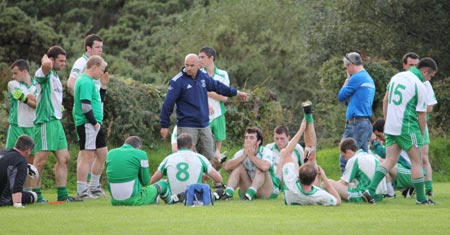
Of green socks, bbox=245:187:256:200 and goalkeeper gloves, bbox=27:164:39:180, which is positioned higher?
goalkeeper gloves, bbox=27:164:39:180

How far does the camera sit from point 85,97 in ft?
56.3

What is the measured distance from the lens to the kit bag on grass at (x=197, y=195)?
613 inches

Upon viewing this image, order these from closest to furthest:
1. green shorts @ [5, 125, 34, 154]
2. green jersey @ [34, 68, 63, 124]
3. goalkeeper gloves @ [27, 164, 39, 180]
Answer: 1. goalkeeper gloves @ [27, 164, 39, 180]
2. green jersey @ [34, 68, 63, 124]
3. green shorts @ [5, 125, 34, 154]

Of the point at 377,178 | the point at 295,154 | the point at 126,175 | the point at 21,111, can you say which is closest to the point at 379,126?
the point at 295,154

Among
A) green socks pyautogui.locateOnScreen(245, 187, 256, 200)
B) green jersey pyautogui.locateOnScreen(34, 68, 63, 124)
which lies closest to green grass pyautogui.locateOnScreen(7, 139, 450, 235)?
green socks pyautogui.locateOnScreen(245, 187, 256, 200)

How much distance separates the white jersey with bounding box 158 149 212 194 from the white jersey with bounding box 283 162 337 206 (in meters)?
1.38

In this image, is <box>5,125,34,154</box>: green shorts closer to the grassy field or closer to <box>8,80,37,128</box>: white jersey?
<box>8,80,37,128</box>: white jersey

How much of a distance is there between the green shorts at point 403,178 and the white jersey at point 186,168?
360 cm

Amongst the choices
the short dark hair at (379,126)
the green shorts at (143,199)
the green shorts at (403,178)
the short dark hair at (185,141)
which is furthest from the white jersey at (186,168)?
the short dark hair at (379,126)

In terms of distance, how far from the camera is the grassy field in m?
12.0

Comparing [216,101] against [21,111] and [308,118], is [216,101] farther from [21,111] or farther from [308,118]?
[308,118]

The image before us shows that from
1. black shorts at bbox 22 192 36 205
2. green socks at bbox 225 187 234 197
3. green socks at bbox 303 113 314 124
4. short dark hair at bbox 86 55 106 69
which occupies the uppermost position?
short dark hair at bbox 86 55 106 69

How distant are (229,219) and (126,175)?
115 inches

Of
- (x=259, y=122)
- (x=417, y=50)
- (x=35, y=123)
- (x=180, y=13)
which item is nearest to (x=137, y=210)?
(x=35, y=123)
